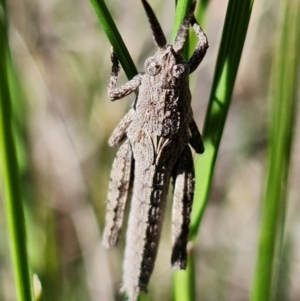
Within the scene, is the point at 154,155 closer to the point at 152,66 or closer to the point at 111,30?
the point at 152,66

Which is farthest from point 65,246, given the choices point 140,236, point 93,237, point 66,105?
point 140,236

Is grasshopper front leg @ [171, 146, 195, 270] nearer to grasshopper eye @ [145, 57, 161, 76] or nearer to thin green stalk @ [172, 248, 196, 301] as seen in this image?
thin green stalk @ [172, 248, 196, 301]

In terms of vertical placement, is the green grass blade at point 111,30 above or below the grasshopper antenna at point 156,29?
below

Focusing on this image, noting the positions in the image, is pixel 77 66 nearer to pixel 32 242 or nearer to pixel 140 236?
pixel 32 242

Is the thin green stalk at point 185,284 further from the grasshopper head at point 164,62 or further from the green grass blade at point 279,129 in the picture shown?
the grasshopper head at point 164,62

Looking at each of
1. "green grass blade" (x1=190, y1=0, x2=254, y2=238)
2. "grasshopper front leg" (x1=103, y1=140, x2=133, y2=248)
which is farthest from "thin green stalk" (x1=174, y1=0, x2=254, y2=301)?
"grasshopper front leg" (x1=103, y1=140, x2=133, y2=248)

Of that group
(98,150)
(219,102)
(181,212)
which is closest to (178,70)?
(219,102)

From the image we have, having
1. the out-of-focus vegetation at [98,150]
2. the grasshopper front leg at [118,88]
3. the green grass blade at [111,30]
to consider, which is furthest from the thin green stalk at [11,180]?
the out-of-focus vegetation at [98,150]
